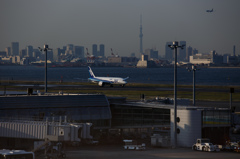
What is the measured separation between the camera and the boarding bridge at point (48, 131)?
54.9 m

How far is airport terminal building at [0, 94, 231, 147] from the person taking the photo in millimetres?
72750

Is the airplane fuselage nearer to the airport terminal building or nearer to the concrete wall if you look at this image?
the airport terminal building

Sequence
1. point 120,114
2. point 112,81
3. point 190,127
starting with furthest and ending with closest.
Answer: point 112,81, point 120,114, point 190,127

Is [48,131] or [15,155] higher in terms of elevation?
[48,131]

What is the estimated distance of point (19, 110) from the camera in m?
72.6

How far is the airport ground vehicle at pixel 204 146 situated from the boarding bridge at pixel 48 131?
19657 millimetres

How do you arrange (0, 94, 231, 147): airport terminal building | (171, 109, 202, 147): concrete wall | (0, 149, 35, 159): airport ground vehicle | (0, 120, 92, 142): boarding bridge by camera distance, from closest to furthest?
(0, 149, 35, 159): airport ground vehicle < (0, 120, 92, 142): boarding bridge < (171, 109, 202, 147): concrete wall < (0, 94, 231, 147): airport terminal building

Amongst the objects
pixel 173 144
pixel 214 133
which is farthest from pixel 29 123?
pixel 214 133

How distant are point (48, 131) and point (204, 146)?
2398 centimetres

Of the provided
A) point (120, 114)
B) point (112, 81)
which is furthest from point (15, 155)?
point (112, 81)

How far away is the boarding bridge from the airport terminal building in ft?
35.1

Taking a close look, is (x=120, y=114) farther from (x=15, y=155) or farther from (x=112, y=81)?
(x=112, y=81)

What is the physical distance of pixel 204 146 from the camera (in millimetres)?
68250

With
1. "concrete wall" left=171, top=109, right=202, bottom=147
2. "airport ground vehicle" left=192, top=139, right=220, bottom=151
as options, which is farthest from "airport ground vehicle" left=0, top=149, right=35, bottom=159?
"concrete wall" left=171, top=109, right=202, bottom=147
